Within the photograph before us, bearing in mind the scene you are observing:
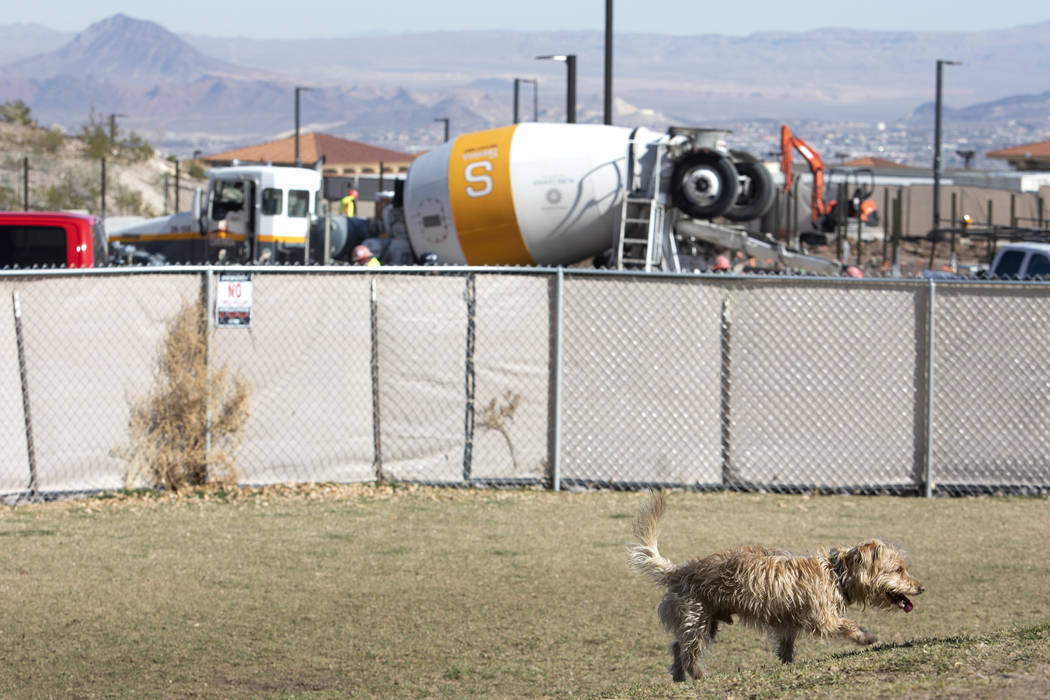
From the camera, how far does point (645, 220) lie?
63.1ft

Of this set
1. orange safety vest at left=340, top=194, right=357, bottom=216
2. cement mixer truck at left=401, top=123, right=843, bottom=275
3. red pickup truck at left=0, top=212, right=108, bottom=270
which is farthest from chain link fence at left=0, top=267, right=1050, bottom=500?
orange safety vest at left=340, top=194, right=357, bottom=216

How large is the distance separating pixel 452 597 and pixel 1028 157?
91.5 metres

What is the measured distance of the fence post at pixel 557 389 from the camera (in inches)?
433

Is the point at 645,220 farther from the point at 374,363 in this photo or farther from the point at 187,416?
the point at 187,416

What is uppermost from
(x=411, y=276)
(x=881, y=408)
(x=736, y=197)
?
(x=736, y=197)

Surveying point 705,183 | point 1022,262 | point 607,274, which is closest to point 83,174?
point 705,183

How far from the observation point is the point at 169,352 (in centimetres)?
1052

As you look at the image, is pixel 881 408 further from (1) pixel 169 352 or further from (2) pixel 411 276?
(1) pixel 169 352

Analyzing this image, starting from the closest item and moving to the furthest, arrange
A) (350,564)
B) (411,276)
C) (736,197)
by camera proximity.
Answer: (350,564) → (411,276) → (736,197)

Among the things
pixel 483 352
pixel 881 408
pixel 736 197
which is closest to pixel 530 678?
pixel 483 352

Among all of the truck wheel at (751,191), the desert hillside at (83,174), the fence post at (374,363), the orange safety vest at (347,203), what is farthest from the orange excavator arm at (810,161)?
the desert hillside at (83,174)

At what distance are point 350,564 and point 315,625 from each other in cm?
139

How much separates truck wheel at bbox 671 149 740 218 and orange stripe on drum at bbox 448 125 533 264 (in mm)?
2486

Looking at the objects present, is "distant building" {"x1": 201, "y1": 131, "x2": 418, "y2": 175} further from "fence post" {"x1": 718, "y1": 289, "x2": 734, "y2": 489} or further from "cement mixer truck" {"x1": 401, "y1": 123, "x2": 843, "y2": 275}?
"fence post" {"x1": 718, "y1": 289, "x2": 734, "y2": 489}
